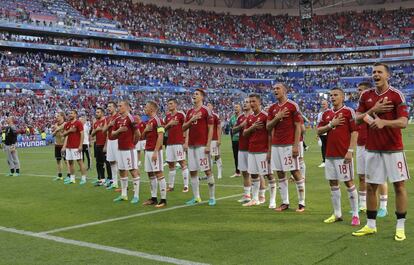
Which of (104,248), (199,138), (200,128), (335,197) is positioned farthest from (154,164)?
(335,197)

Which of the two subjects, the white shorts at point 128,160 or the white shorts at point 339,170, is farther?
the white shorts at point 128,160

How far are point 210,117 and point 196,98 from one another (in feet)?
1.66

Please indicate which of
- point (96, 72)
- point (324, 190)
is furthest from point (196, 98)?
point (96, 72)

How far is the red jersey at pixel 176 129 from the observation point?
34.6ft

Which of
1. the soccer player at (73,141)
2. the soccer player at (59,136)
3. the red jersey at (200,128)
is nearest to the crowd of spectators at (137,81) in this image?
the soccer player at (59,136)

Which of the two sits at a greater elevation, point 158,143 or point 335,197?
point 158,143

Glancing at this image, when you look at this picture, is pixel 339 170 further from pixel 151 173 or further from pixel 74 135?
pixel 74 135

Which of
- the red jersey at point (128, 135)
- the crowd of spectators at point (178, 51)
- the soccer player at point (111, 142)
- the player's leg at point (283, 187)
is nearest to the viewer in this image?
the player's leg at point (283, 187)

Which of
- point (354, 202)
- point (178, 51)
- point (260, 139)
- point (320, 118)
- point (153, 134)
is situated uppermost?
point (178, 51)

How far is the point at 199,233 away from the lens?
7.36 m

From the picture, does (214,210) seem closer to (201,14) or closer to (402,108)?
(402,108)

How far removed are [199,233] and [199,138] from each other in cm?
279

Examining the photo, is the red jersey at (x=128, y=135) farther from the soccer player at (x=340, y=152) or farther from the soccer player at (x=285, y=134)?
the soccer player at (x=340, y=152)

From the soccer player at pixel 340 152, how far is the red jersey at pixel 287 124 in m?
0.80
